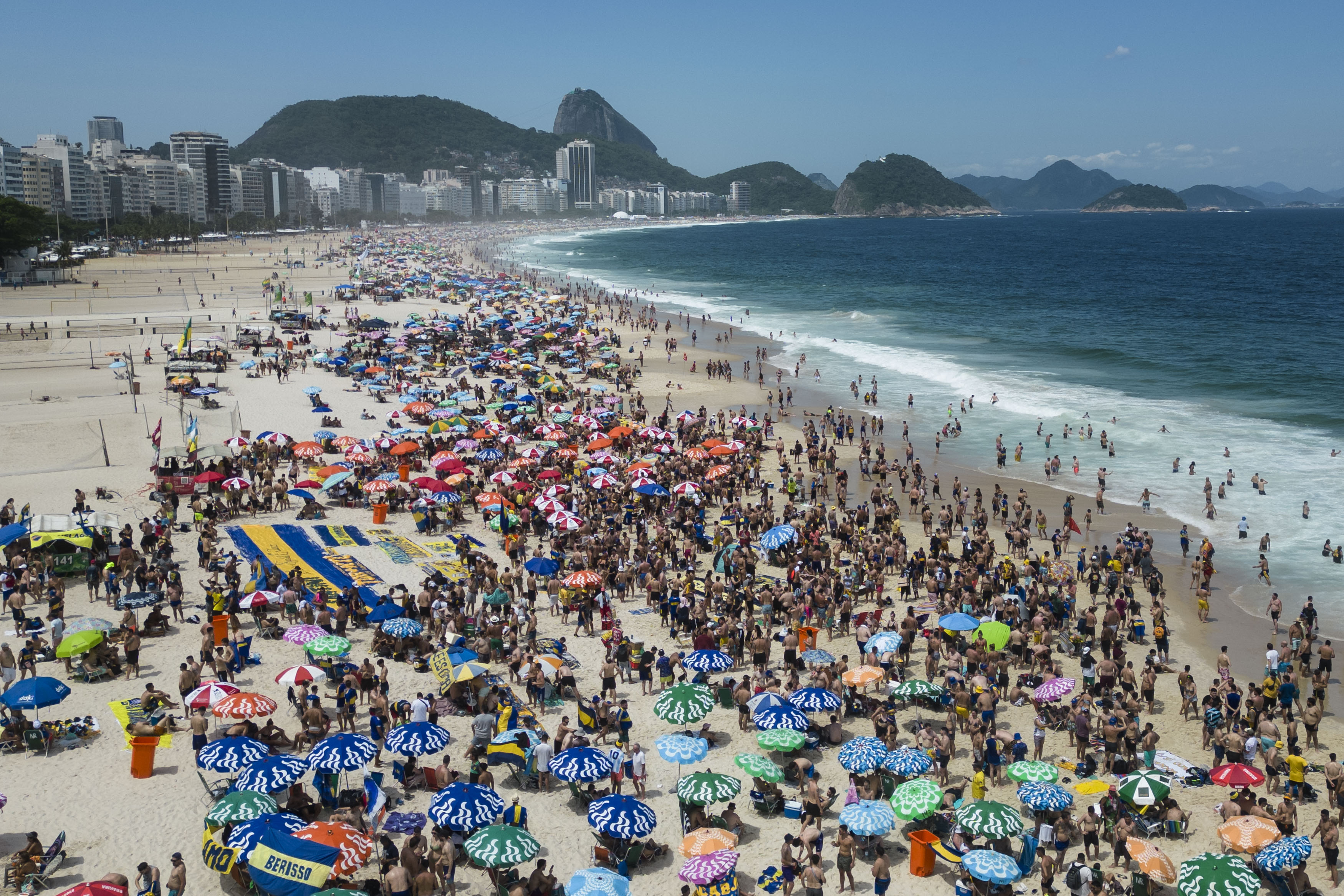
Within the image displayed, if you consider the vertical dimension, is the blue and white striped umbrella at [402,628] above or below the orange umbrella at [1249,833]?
above

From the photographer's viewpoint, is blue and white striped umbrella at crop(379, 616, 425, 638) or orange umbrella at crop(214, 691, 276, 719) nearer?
orange umbrella at crop(214, 691, 276, 719)

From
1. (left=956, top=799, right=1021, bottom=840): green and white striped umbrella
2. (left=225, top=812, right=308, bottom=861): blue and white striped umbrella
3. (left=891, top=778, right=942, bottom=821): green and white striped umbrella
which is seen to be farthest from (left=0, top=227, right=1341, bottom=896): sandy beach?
(left=225, top=812, right=308, bottom=861): blue and white striped umbrella

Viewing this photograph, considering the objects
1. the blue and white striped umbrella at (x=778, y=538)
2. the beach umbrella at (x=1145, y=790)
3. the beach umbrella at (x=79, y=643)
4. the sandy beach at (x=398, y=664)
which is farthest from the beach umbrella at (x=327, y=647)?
the beach umbrella at (x=1145, y=790)

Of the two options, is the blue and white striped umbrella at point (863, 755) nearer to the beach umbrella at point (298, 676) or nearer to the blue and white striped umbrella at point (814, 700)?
the blue and white striped umbrella at point (814, 700)

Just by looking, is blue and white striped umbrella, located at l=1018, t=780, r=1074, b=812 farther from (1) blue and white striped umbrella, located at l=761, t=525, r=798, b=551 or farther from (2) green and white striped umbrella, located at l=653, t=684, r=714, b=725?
(1) blue and white striped umbrella, located at l=761, t=525, r=798, b=551

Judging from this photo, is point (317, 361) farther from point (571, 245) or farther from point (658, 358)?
point (571, 245)

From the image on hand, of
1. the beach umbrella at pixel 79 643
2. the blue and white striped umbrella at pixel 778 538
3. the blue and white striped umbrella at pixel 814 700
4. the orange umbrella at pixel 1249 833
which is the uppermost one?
the blue and white striped umbrella at pixel 778 538
